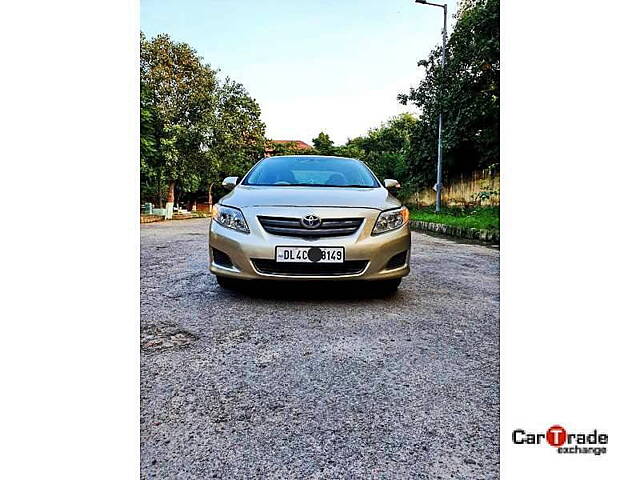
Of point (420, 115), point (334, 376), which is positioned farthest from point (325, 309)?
point (420, 115)

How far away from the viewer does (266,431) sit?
1.39 metres

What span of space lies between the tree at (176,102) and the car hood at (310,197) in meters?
13.2

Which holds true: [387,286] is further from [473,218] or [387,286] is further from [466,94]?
[466,94]

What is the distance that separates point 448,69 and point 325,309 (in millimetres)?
10651

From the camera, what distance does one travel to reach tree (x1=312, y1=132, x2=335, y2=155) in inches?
1330

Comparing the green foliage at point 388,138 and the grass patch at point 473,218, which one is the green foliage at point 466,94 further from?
the green foliage at point 388,138

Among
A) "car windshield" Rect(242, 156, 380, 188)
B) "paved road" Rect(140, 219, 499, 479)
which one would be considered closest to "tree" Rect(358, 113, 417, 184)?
"car windshield" Rect(242, 156, 380, 188)

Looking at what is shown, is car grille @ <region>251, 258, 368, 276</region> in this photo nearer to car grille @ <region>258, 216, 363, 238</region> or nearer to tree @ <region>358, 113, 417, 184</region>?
car grille @ <region>258, 216, 363, 238</region>

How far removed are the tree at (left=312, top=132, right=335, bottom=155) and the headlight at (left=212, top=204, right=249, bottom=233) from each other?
1219 inches

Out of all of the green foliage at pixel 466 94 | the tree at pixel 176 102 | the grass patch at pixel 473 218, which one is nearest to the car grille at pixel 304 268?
the grass patch at pixel 473 218
